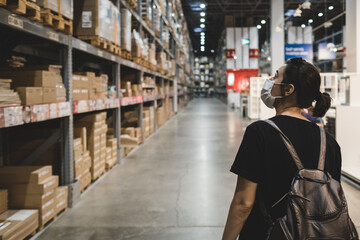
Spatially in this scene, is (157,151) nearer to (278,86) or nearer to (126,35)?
(126,35)

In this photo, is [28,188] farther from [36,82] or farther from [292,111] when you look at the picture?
[292,111]

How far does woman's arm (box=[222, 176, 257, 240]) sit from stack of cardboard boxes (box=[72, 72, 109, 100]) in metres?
3.25

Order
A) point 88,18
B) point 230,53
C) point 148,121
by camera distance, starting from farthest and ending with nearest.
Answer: point 230,53 < point 148,121 < point 88,18

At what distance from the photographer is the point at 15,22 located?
2885mm

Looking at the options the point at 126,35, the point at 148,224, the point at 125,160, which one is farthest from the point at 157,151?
the point at 148,224

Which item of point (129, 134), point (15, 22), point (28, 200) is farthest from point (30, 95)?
point (129, 134)

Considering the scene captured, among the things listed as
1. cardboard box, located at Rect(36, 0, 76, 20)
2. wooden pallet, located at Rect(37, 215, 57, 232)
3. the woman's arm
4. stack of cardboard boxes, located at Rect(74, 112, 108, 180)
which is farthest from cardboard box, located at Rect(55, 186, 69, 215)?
the woman's arm

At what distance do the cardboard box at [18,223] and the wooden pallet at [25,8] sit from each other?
5.85 feet

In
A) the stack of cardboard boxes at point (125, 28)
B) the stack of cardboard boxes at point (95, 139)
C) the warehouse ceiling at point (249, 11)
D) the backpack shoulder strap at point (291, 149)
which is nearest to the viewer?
the backpack shoulder strap at point (291, 149)

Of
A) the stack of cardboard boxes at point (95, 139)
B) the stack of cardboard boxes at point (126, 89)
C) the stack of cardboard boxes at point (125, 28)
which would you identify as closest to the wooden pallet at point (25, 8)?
the stack of cardboard boxes at point (95, 139)

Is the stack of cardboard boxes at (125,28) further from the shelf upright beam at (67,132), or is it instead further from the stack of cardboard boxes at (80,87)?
the shelf upright beam at (67,132)

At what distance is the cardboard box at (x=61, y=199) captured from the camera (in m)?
3.73

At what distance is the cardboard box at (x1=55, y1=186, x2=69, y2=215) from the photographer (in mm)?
3729

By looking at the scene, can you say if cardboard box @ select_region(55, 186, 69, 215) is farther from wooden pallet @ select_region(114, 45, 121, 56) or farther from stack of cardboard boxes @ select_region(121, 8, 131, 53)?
stack of cardboard boxes @ select_region(121, 8, 131, 53)
